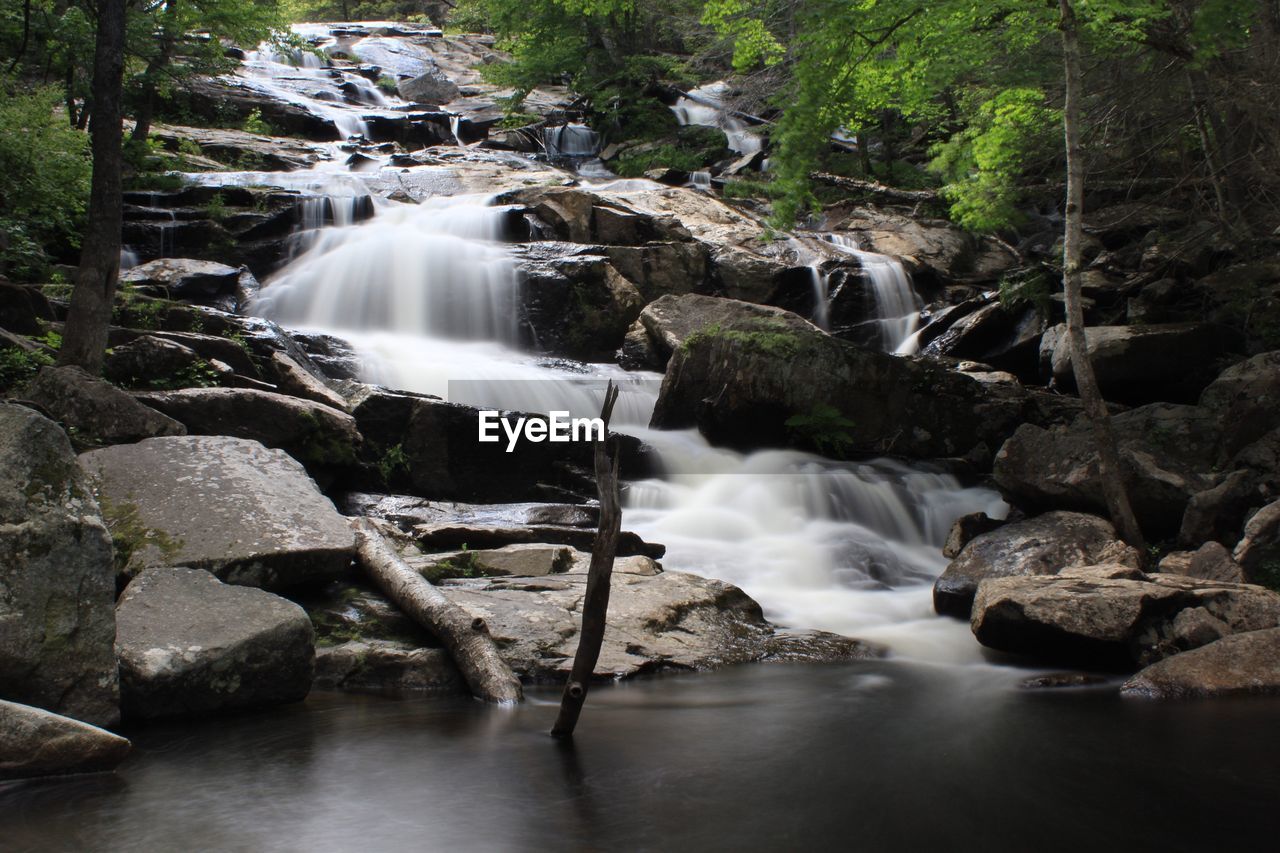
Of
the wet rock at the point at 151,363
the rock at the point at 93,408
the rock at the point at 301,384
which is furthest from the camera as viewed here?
the rock at the point at 301,384

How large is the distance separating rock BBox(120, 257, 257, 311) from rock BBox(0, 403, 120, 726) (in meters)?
10.4

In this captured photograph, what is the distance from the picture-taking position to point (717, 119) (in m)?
32.5

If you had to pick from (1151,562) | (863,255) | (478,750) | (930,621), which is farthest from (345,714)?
(863,255)

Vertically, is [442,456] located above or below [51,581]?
below

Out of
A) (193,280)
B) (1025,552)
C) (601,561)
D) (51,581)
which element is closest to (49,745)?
(51,581)

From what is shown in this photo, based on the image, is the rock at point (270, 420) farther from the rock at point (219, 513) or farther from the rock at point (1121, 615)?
the rock at point (1121, 615)

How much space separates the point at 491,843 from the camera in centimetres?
425

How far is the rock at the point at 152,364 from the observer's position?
10.1 meters

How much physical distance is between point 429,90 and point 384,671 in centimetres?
3242

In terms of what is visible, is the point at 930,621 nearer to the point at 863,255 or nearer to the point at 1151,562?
the point at 1151,562

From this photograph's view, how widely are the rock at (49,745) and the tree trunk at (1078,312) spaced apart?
27.7 ft

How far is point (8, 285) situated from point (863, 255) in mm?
16299

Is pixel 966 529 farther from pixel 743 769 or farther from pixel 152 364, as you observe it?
pixel 152 364

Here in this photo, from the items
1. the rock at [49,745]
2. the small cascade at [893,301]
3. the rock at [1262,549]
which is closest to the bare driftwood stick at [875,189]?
the small cascade at [893,301]
